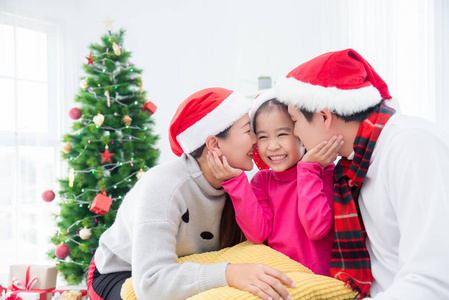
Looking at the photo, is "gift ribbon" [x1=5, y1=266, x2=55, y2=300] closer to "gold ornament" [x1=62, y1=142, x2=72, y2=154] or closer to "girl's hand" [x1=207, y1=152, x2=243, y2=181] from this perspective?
"gold ornament" [x1=62, y1=142, x2=72, y2=154]

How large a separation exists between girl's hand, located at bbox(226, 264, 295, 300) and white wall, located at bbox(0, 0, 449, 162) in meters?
2.45

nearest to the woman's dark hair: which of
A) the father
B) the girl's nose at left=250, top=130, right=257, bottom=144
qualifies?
the father

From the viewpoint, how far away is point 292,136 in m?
1.50

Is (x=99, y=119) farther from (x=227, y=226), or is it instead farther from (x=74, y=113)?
(x=227, y=226)

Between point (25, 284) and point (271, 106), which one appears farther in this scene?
point (25, 284)

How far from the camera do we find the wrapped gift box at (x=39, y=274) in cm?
280

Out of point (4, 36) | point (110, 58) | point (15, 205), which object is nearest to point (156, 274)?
point (110, 58)

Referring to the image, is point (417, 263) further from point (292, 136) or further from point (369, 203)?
point (292, 136)

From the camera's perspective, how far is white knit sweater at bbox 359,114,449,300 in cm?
86

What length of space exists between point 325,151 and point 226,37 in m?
3.31

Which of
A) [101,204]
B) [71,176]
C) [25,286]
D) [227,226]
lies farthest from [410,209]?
[25,286]

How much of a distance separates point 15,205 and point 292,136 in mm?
3313

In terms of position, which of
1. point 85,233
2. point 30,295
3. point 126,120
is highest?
point 126,120

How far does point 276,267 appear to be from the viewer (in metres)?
1.20
